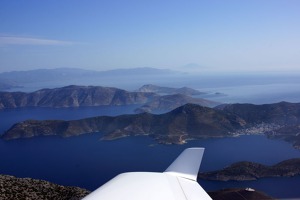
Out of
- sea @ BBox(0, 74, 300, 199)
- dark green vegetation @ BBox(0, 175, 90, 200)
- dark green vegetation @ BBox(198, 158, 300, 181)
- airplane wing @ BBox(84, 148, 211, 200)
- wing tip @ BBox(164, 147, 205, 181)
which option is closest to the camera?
airplane wing @ BBox(84, 148, 211, 200)

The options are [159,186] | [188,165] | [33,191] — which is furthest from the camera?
[33,191]

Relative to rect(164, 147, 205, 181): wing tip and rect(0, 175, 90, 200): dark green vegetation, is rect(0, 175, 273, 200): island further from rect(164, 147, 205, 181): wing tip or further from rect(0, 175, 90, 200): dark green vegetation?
rect(164, 147, 205, 181): wing tip

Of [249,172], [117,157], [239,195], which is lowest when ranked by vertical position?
[117,157]

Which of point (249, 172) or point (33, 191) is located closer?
point (33, 191)

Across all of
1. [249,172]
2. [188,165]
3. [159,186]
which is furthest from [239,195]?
[159,186]

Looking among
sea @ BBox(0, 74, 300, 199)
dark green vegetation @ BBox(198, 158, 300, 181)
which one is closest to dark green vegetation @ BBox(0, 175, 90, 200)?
sea @ BBox(0, 74, 300, 199)

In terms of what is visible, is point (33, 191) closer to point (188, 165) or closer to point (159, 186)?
point (188, 165)

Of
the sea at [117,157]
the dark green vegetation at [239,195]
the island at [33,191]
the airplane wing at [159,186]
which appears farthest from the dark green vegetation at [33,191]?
the sea at [117,157]

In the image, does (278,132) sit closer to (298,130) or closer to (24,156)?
(298,130)
